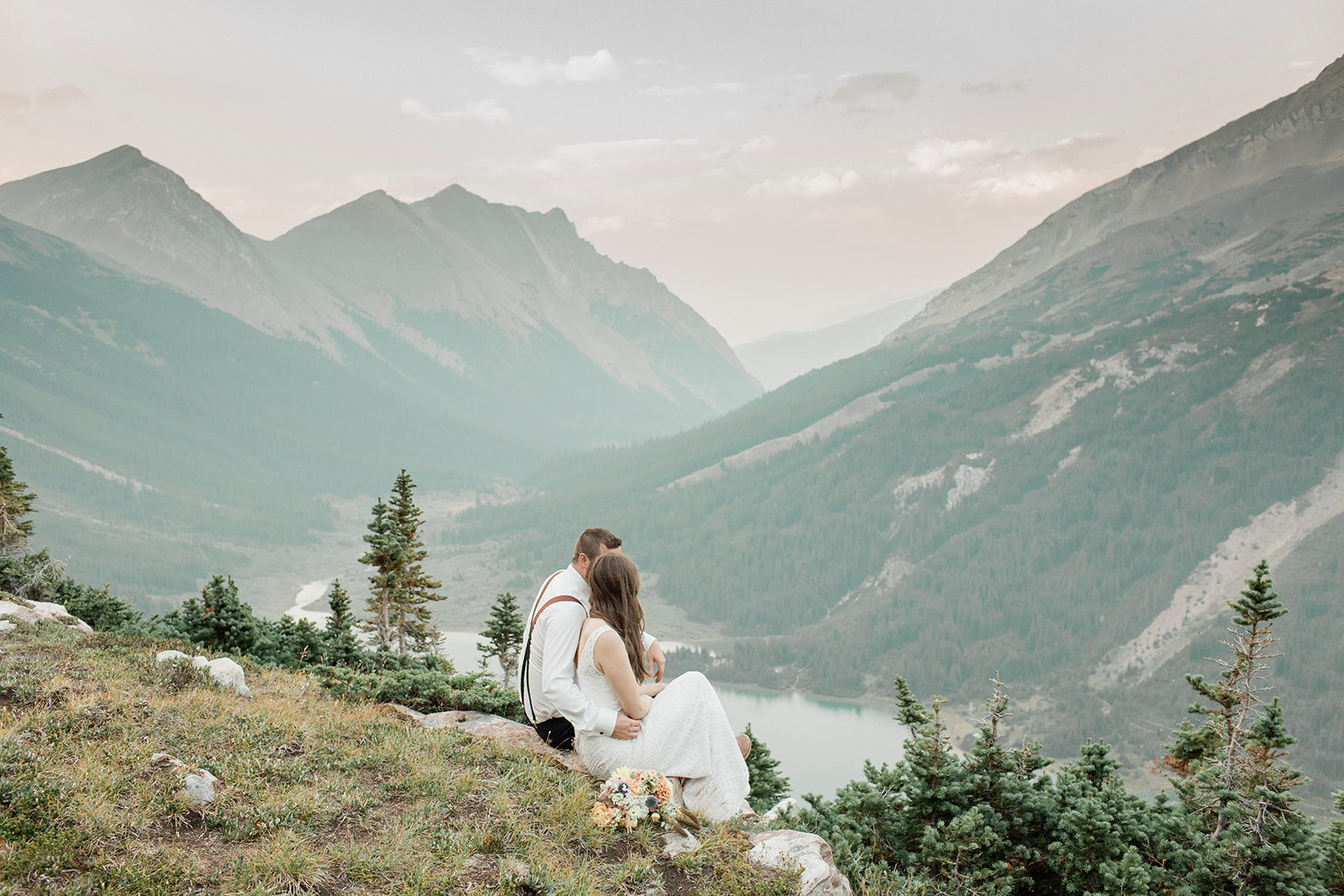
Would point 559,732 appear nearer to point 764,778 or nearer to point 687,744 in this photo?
point 687,744

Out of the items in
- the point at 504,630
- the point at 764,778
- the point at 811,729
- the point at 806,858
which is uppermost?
the point at 806,858

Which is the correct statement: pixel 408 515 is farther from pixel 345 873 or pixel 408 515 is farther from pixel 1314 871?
pixel 1314 871

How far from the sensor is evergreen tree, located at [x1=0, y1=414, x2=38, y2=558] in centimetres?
3288

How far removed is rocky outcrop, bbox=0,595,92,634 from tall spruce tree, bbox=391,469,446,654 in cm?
1863

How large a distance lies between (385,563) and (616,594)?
3306cm

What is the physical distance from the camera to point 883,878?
864 cm

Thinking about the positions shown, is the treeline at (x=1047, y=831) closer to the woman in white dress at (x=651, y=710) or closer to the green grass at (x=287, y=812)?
the woman in white dress at (x=651, y=710)

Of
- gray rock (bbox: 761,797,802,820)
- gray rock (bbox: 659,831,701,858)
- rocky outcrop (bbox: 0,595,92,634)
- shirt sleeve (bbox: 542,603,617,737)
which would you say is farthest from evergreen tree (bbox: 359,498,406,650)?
gray rock (bbox: 659,831,701,858)

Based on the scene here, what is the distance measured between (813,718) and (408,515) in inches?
5311

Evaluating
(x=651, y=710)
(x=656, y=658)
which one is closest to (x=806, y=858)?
(x=651, y=710)

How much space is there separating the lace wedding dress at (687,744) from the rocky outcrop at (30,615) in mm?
13942

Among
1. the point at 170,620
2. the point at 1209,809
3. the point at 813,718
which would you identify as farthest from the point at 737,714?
the point at 1209,809

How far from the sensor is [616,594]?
891cm

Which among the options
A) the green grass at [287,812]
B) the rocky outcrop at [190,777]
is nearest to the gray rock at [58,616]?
the green grass at [287,812]
